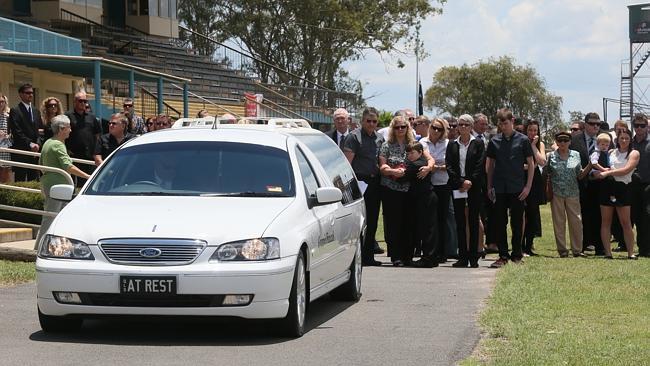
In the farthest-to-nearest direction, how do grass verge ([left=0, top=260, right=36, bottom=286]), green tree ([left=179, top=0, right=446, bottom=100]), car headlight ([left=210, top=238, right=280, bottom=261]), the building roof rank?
green tree ([left=179, top=0, right=446, bottom=100]) → the building roof → grass verge ([left=0, top=260, right=36, bottom=286]) → car headlight ([left=210, top=238, right=280, bottom=261])

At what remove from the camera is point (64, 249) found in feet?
33.6

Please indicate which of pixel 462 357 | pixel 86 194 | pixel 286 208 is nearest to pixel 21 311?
pixel 86 194

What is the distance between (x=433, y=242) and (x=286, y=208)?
6.77 meters

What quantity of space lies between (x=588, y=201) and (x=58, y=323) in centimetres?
1152

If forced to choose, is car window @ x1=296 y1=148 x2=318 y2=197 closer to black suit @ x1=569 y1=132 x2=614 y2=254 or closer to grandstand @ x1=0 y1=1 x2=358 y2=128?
black suit @ x1=569 y1=132 x2=614 y2=254

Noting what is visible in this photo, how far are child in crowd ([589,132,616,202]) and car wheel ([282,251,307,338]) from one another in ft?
32.0

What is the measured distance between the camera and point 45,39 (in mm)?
35688

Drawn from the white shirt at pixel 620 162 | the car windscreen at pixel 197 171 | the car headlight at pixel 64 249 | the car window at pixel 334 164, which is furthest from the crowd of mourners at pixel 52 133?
the white shirt at pixel 620 162

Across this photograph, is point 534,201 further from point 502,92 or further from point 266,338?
point 502,92

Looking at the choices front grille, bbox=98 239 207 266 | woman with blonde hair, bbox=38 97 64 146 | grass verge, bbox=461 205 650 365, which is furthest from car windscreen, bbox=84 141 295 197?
woman with blonde hair, bbox=38 97 64 146

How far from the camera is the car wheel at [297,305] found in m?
10.5

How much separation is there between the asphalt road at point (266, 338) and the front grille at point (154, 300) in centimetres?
20

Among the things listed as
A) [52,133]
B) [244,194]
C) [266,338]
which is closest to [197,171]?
[244,194]

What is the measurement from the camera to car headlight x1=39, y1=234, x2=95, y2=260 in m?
10.2
